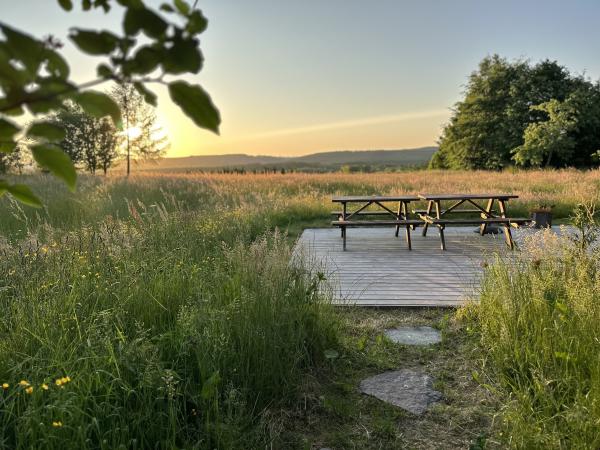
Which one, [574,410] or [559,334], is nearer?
[574,410]

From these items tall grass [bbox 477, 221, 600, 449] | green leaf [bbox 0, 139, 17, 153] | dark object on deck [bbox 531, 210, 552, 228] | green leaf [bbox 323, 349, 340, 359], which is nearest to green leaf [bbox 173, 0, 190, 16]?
green leaf [bbox 0, 139, 17, 153]

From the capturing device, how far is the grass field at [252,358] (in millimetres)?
1913

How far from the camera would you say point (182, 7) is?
1.63 feet

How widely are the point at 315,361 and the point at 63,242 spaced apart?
78.3 inches

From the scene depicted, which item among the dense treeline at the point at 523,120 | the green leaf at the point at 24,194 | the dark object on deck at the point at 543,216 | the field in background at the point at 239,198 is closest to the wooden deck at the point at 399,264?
the dark object on deck at the point at 543,216

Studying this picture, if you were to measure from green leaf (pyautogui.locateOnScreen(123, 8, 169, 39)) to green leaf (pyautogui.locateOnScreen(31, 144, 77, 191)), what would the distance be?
153mm

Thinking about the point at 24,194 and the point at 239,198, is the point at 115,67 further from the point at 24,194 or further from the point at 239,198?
the point at 239,198

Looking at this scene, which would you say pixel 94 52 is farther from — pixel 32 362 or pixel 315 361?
pixel 315 361

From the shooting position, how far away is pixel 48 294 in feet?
8.56

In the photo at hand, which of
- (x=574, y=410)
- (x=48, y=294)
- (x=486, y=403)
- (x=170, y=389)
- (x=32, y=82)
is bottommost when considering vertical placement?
(x=486, y=403)

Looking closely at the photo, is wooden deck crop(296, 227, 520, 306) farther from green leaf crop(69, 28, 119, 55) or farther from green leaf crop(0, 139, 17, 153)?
green leaf crop(69, 28, 119, 55)

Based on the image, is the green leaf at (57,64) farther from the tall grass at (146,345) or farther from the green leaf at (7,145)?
the tall grass at (146,345)

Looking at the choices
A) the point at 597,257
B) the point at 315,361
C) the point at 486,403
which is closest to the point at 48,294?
the point at 315,361

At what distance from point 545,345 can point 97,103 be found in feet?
8.67
